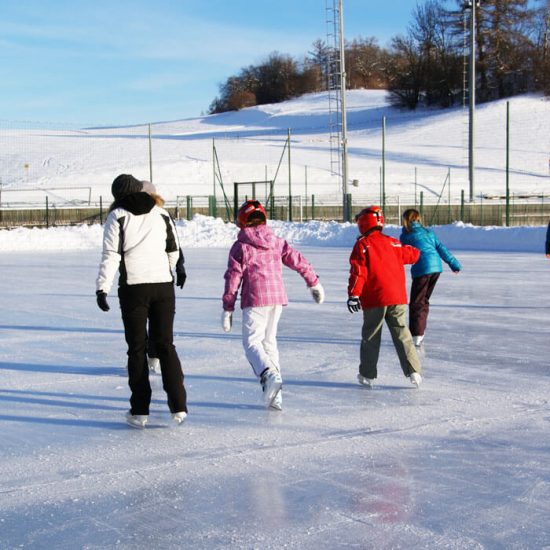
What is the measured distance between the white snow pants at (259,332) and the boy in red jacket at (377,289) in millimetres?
624

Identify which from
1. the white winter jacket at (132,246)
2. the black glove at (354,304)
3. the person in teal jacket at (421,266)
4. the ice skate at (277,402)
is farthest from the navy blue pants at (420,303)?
the white winter jacket at (132,246)

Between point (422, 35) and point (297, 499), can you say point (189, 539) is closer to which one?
point (297, 499)

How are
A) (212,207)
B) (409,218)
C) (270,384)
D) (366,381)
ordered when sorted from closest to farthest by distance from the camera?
(270,384), (366,381), (409,218), (212,207)

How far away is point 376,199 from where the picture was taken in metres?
37.0

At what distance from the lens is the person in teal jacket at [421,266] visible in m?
7.44

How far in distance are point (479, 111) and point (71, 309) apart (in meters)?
50.1

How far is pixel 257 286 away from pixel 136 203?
35.4 inches

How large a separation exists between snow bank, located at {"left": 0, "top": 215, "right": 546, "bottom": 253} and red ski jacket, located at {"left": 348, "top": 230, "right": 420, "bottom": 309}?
1532cm

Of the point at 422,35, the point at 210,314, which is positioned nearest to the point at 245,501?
the point at 210,314

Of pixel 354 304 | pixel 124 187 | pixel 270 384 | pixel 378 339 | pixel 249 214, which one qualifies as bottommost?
pixel 270 384

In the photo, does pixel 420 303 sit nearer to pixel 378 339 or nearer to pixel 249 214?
pixel 378 339

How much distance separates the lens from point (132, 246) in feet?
15.5

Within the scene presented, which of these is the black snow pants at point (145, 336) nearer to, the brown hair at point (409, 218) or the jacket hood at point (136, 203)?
the jacket hood at point (136, 203)

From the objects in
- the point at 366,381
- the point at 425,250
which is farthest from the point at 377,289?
the point at 425,250
